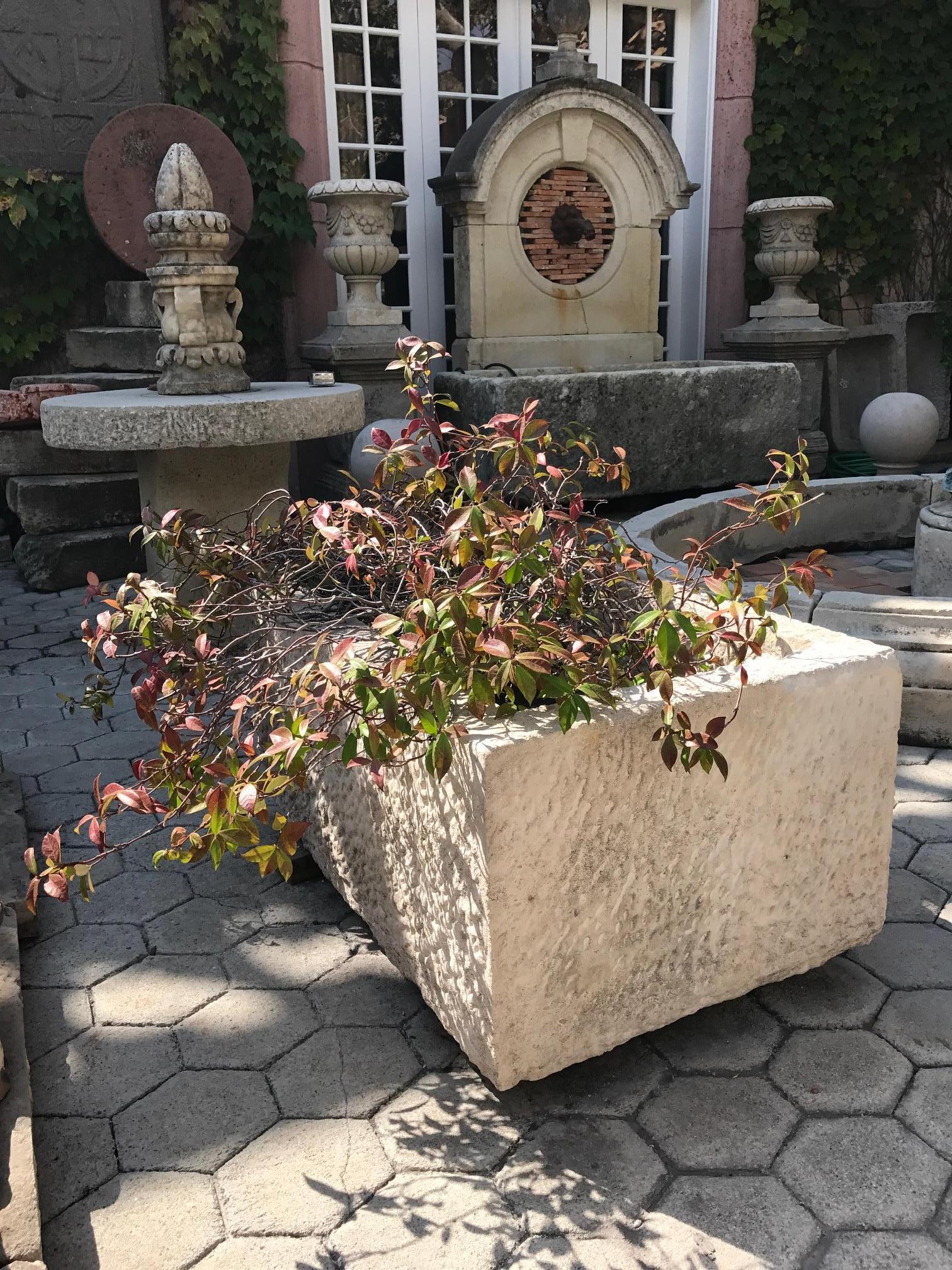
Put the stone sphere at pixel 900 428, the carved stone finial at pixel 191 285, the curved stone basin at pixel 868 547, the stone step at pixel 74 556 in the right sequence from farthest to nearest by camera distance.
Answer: the stone sphere at pixel 900 428 → the stone step at pixel 74 556 → the carved stone finial at pixel 191 285 → the curved stone basin at pixel 868 547

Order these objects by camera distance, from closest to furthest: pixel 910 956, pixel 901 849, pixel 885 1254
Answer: pixel 885 1254
pixel 910 956
pixel 901 849

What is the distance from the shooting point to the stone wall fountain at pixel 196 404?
3344mm

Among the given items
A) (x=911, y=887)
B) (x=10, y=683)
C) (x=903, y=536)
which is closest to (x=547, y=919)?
(x=911, y=887)

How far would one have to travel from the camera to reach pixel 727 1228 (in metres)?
1.59

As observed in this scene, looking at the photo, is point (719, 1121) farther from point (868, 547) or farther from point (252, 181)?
point (252, 181)

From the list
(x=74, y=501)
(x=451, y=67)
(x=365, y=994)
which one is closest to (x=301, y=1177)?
(x=365, y=994)

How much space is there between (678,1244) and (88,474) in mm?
4870

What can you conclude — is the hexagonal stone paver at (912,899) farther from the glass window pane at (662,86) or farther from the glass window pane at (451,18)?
the glass window pane at (662,86)

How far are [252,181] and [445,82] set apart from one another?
155 cm

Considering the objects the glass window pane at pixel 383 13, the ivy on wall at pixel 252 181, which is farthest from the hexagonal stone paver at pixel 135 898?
the glass window pane at pixel 383 13

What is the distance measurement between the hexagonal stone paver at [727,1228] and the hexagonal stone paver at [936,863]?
1.11 metres

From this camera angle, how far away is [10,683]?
403 cm

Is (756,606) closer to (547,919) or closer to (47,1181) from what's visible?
(547,919)

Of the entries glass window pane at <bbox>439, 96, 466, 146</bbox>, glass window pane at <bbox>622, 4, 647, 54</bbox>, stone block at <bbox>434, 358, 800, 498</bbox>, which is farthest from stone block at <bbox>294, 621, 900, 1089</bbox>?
glass window pane at <bbox>622, 4, 647, 54</bbox>
